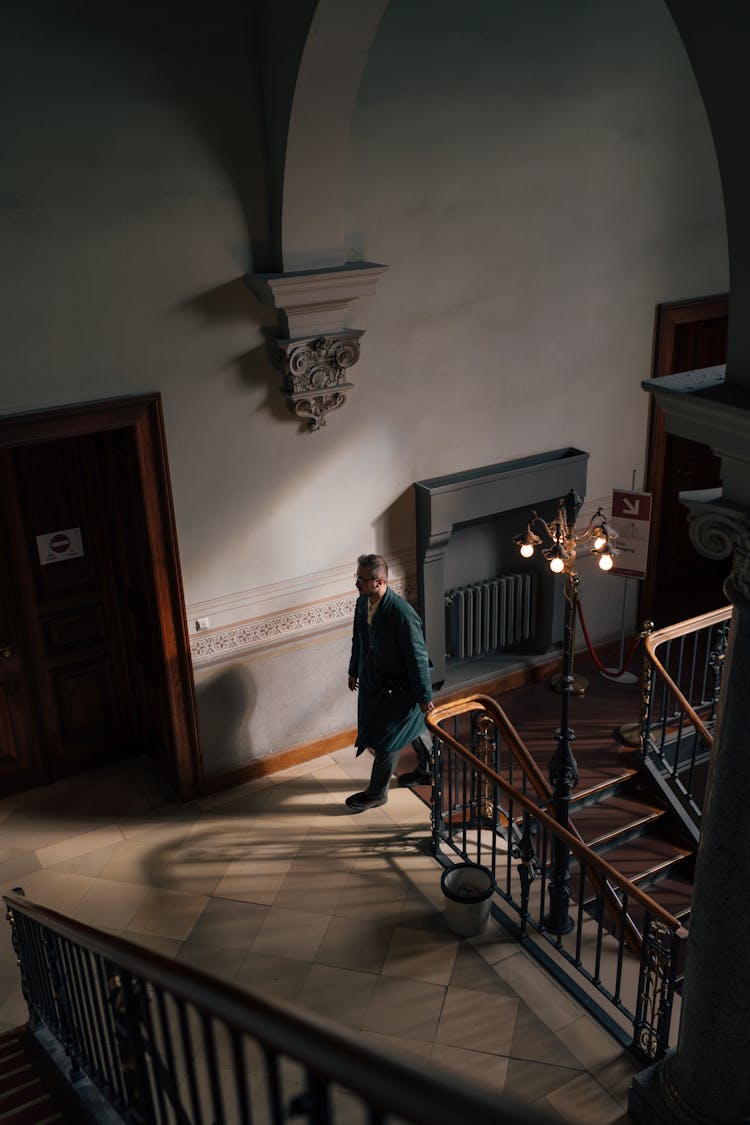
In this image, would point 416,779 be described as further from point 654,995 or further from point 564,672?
point 654,995

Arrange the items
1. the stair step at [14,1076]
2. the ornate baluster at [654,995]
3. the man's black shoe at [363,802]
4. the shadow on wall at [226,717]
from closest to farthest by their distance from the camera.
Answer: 1. the stair step at [14,1076]
2. the ornate baluster at [654,995]
3. the man's black shoe at [363,802]
4. the shadow on wall at [226,717]

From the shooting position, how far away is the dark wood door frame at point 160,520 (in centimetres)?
550

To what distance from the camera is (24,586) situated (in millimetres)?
6500

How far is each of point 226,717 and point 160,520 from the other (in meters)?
1.50

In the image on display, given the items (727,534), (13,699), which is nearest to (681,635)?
(727,534)

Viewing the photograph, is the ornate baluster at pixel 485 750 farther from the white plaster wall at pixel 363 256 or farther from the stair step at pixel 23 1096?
the stair step at pixel 23 1096

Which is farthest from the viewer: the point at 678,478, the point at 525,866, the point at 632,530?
the point at 678,478

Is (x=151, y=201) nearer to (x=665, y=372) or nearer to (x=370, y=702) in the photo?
(x=370, y=702)

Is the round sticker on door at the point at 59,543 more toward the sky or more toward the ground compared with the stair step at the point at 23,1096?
more toward the sky

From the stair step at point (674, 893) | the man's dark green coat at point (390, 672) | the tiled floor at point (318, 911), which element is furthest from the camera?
the stair step at point (674, 893)

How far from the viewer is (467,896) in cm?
→ 518

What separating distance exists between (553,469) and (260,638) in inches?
105

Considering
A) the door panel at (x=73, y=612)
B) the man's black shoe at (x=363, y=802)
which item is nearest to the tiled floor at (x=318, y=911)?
the man's black shoe at (x=363, y=802)

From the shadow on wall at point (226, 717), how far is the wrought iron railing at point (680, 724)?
2785 millimetres
